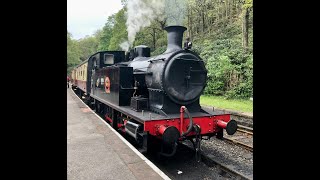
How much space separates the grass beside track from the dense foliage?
75cm

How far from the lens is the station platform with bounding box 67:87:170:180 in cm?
395

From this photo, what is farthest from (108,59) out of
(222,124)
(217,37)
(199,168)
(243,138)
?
(217,37)

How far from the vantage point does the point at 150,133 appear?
504cm

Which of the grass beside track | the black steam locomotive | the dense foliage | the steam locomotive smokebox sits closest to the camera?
the black steam locomotive

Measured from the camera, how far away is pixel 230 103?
1347 cm

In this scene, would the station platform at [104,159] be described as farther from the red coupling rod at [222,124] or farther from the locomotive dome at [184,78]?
the red coupling rod at [222,124]

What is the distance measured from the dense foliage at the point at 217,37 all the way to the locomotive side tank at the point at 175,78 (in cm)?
492

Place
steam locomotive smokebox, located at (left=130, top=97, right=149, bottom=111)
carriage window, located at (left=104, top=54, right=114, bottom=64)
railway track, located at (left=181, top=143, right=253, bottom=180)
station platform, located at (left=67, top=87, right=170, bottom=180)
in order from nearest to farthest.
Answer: station platform, located at (left=67, top=87, right=170, bottom=180) → railway track, located at (left=181, top=143, right=253, bottom=180) → steam locomotive smokebox, located at (left=130, top=97, right=149, bottom=111) → carriage window, located at (left=104, top=54, right=114, bottom=64)

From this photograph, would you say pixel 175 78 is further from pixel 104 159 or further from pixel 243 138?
pixel 243 138

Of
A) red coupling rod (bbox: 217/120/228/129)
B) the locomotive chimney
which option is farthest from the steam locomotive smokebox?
red coupling rod (bbox: 217/120/228/129)

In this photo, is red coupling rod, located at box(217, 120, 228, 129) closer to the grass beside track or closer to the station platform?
the station platform
